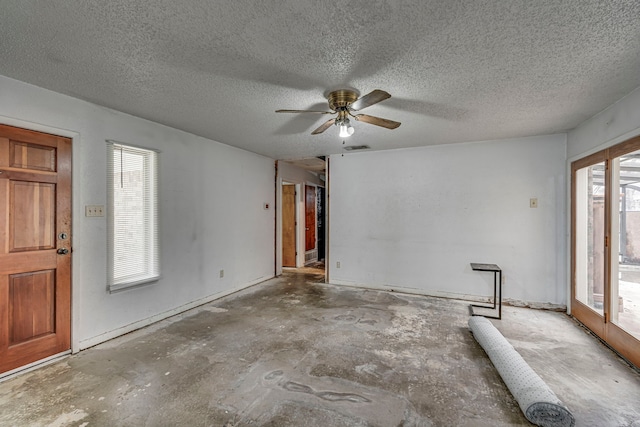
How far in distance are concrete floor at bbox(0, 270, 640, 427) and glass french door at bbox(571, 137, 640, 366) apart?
9.3 inches

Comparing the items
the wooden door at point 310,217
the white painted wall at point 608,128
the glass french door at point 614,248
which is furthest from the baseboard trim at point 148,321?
the white painted wall at point 608,128

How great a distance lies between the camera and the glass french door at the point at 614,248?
246cm

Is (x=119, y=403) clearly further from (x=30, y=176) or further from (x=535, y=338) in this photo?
(x=535, y=338)

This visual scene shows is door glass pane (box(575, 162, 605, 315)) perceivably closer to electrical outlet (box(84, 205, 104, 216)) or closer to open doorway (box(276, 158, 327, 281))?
open doorway (box(276, 158, 327, 281))

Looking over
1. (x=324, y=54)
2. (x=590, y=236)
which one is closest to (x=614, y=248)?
(x=590, y=236)

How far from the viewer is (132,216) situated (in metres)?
3.09

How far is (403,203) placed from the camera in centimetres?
457

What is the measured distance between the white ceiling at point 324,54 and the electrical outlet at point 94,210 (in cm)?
101

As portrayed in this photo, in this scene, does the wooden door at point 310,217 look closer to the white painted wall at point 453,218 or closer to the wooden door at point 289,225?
the wooden door at point 289,225

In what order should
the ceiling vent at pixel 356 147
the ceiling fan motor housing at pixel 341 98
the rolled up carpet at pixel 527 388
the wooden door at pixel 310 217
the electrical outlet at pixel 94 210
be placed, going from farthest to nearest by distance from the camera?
the wooden door at pixel 310 217 → the ceiling vent at pixel 356 147 → the electrical outlet at pixel 94 210 → the ceiling fan motor housing at pixel 341 98 → the rolled up carpet at pixel 527 388

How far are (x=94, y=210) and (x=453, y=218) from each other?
14.9ft

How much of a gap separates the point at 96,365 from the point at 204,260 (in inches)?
68.1

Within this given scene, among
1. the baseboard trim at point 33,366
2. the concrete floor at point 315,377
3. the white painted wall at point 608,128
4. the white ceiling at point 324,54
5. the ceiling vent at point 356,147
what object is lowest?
the concrete floor at point 315,377

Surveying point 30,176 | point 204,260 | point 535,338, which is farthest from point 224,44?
point 535,338
